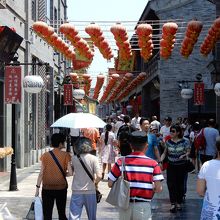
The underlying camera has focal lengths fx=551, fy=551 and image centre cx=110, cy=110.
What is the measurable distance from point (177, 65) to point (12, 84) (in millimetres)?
16706

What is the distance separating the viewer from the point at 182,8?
32156 mm

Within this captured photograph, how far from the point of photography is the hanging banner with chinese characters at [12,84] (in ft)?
53.0

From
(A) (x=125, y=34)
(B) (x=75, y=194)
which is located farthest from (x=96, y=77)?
(B) (x=75, y=194)

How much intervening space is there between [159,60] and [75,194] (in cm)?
2462

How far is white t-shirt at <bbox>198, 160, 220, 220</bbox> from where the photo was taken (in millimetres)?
5881

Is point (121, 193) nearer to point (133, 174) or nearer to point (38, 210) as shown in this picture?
point (133, 174)

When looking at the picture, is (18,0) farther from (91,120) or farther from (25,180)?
(91,120)

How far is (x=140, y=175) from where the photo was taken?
6266 mm

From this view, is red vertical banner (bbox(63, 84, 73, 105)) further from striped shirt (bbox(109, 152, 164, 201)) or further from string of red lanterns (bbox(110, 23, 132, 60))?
striped shirt (bbox(109, 152, 164, 201))

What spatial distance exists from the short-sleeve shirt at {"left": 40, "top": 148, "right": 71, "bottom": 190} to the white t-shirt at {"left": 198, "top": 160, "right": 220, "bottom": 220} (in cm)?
277

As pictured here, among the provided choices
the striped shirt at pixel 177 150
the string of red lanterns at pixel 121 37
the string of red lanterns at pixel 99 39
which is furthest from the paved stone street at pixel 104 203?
the string of red lanterns at pixel 99 39

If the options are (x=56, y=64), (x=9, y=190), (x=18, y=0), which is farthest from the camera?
(x=56, y=64)

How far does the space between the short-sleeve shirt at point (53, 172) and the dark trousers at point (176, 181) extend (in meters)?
3.65

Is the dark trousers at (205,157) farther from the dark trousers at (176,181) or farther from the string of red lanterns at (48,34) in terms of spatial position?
the string of red lanterns at (48,34)
